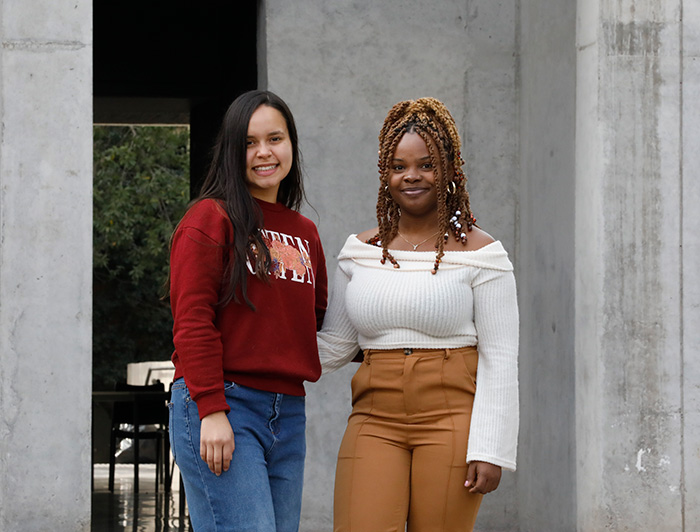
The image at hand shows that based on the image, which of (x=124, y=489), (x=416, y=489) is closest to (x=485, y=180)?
(x=416, y=489)

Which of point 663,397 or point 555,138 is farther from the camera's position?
point 555,138

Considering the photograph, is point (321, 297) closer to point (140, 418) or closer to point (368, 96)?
point (368, 96)

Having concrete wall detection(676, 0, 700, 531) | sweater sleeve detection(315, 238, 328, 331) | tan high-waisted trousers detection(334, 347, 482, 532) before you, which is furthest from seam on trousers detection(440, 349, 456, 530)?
concrete wall detection(676, 0, 700, 531)

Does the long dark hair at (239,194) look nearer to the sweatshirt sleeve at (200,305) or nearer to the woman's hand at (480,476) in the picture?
the sweatshirt sleeve at (200,305)

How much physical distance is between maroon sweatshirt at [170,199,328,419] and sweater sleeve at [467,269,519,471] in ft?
1.63

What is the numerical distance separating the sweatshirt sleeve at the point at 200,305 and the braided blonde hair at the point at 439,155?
60 centimetres

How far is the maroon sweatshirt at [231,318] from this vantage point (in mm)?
2896

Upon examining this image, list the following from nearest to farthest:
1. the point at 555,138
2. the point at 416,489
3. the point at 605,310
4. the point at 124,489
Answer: the point at 416,489 < the point at 605,310 < the point at 555,138 < the point at 124,489

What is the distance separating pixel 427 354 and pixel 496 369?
A: 209 millimetres

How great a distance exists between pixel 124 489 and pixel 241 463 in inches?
323

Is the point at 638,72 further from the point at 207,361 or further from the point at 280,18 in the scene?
the point at 207,361

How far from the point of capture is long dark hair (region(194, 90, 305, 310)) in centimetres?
296

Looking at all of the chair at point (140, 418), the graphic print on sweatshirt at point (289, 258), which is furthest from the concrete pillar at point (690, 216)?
the chair at point (140, 418)

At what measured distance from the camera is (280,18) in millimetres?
6426
